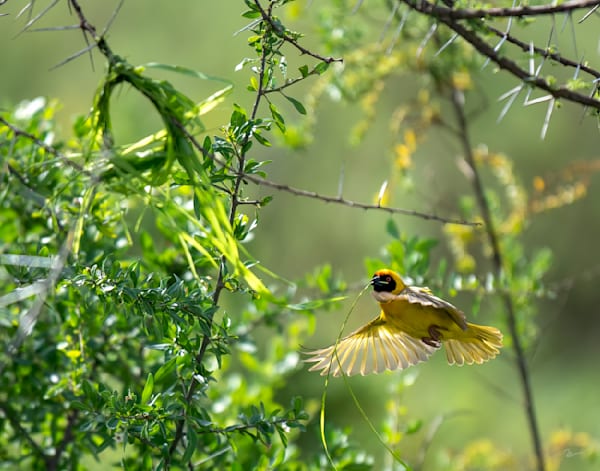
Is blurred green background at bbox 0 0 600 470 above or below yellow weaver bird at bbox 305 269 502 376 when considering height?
above

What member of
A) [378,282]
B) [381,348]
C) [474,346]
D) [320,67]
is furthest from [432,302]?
[320,67]

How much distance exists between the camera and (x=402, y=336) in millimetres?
1917

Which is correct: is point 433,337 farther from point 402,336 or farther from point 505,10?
point 505,10

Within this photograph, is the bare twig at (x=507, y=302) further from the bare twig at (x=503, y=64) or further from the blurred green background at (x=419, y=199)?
the blurred green background at (x=419, y=199)

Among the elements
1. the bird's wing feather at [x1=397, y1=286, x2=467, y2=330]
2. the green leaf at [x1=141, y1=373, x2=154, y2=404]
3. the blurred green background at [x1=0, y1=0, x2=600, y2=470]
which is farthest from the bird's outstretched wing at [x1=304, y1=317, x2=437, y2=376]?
the blurred green background at [x1=0, y1=0, x2=600, y2=470]

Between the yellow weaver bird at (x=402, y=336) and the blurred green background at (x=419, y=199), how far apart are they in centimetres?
263

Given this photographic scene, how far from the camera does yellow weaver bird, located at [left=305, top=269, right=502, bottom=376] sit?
1.80 meters

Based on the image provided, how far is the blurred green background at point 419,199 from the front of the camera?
4816 millimetres

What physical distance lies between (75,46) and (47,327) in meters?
4.02

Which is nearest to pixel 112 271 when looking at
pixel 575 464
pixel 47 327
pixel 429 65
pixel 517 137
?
pixel 47 327

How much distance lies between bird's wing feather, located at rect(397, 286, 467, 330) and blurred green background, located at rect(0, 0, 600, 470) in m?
2.80

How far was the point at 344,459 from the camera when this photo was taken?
2.06 metres

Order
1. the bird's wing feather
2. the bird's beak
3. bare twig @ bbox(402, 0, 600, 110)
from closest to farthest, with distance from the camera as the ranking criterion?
1. bare twig @ bbox(402, 0, 600, 110)
2. the bird's wing feather
3. the bird's beak

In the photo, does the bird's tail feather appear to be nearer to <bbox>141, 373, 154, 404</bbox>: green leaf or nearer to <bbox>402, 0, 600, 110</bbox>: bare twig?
<bbox>402, 0, 600, 110</bbox>: bare twig
